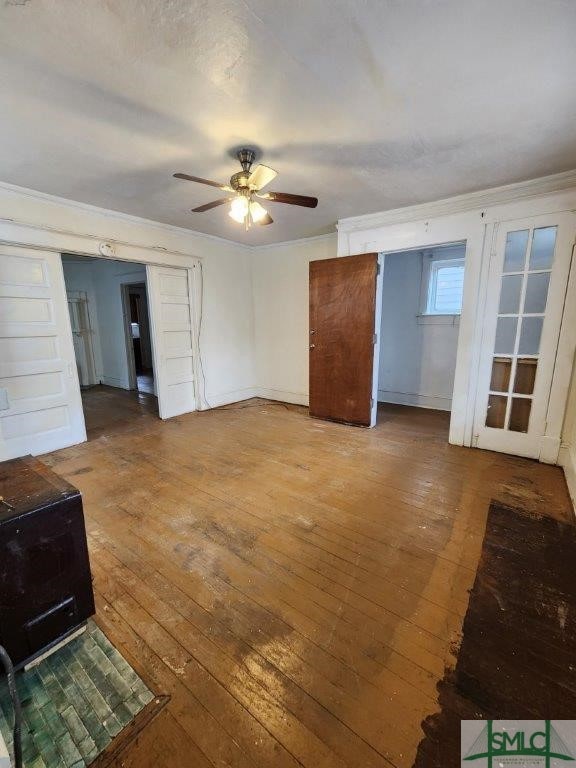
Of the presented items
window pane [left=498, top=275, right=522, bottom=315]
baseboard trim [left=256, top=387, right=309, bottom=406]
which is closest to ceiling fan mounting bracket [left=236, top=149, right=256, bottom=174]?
window pane [left=498, top=275, right=522, bottom=315]

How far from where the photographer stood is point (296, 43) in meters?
1.41

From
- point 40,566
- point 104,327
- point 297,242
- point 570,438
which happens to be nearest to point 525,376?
point 570,438

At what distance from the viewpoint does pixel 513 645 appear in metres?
1.35

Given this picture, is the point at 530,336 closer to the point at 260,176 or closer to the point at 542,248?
the point at 542,248

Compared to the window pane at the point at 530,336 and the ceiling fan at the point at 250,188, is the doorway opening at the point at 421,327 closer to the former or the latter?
the window pane at the point at 530,336

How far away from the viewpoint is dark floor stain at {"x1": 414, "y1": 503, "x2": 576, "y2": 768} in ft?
3.65

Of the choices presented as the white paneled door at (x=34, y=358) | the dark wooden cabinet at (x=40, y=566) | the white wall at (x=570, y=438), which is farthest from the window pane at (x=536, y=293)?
the white paneled door at (x=34, y=358)

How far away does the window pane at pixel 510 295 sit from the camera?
9.80ft

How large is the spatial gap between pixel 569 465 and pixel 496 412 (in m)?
0.71

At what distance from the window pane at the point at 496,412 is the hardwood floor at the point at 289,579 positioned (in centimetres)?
30

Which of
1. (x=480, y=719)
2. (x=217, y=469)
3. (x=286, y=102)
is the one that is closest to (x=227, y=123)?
(x=286, y=102)

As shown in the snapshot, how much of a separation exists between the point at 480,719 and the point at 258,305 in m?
4.96

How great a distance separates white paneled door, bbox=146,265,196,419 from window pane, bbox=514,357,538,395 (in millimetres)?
3804

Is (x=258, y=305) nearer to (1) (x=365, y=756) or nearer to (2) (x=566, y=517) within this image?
(2) (x=566, y=517)
